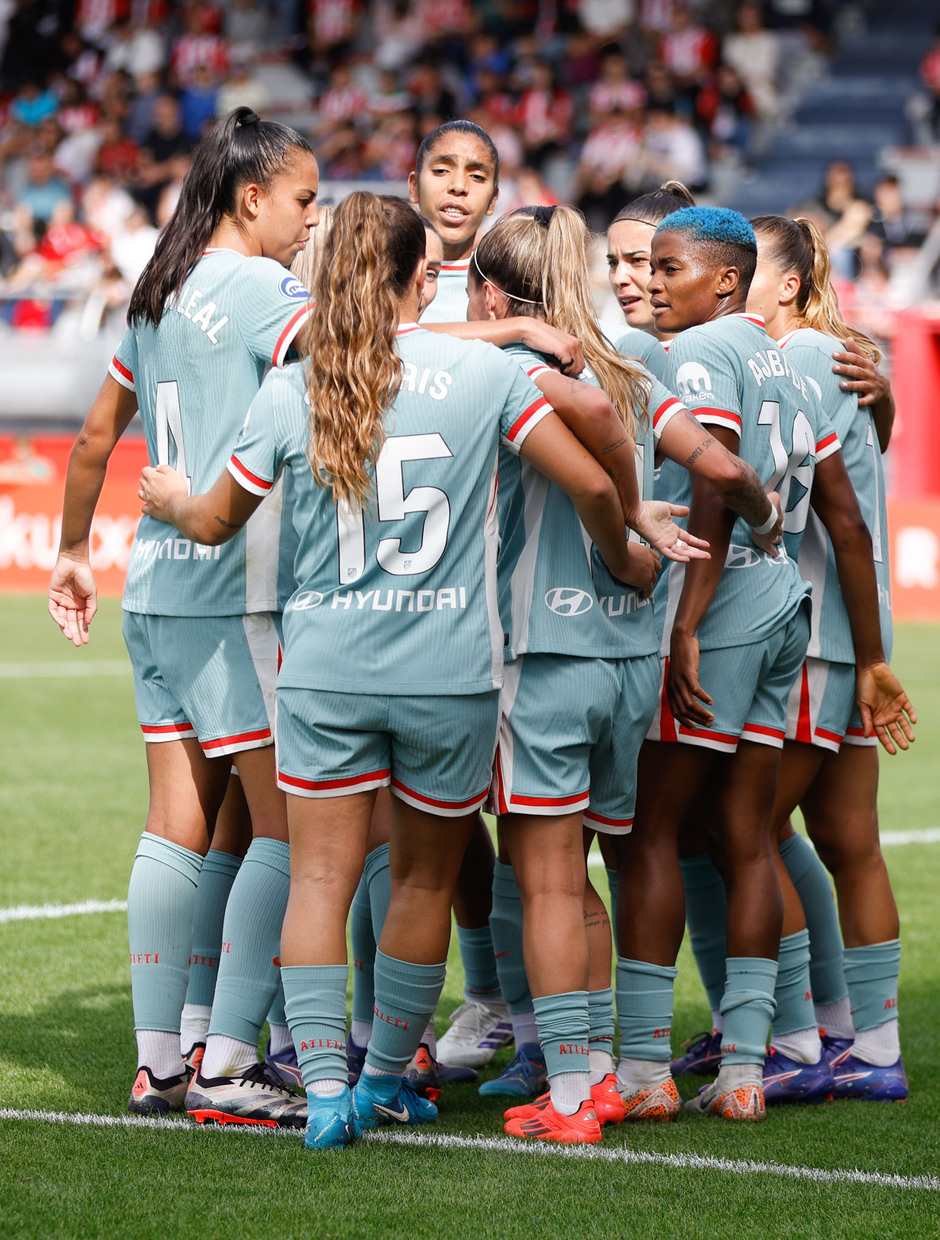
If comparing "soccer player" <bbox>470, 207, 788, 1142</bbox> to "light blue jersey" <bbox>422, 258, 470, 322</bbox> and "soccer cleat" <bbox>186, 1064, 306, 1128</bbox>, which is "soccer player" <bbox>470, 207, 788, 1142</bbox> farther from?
"light blue jersey" <bbox>422, 258, 470, 322</bbox>

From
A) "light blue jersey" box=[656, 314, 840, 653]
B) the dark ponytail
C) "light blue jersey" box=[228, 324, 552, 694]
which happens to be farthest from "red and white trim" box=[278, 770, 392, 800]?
the dark ponytail

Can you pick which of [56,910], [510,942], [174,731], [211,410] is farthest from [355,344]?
[56,910]

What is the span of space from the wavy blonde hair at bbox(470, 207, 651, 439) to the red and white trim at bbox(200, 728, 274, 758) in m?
1.07

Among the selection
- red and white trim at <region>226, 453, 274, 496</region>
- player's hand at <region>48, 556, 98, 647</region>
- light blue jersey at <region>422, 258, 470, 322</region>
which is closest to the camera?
red and white trim at <region>226, 453, 274, 496</region>

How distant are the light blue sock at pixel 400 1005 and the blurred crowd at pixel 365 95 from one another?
1470cm

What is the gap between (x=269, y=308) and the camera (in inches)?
137

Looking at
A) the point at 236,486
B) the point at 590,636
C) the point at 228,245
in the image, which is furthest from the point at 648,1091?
the point at 228,245

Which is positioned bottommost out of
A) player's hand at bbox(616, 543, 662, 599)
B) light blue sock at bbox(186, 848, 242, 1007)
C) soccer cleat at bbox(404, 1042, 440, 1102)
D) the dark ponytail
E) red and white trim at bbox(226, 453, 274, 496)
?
soccer cleat at bbox(404, 1042, 440, 1102)

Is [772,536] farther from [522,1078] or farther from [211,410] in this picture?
[522,1078]

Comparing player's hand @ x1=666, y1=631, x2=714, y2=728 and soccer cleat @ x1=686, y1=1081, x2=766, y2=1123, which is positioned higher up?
player's hand @ x1=666, y1=631, x2=714, y2=728

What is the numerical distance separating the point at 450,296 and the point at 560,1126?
2451 mm

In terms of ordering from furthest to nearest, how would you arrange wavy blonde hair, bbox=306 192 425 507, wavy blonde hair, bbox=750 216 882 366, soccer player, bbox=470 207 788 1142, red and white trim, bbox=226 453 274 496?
wavy blonde hair, bbox=750 216 882 366
soccer player, bbox=470 207 788 1142
red and white trim, bbox=226 453 274 496
wavy blonde hair, bbox=306 192 425 507

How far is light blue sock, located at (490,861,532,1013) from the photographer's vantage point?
3.94 metres

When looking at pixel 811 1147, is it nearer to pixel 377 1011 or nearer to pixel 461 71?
pixel 377 1011
